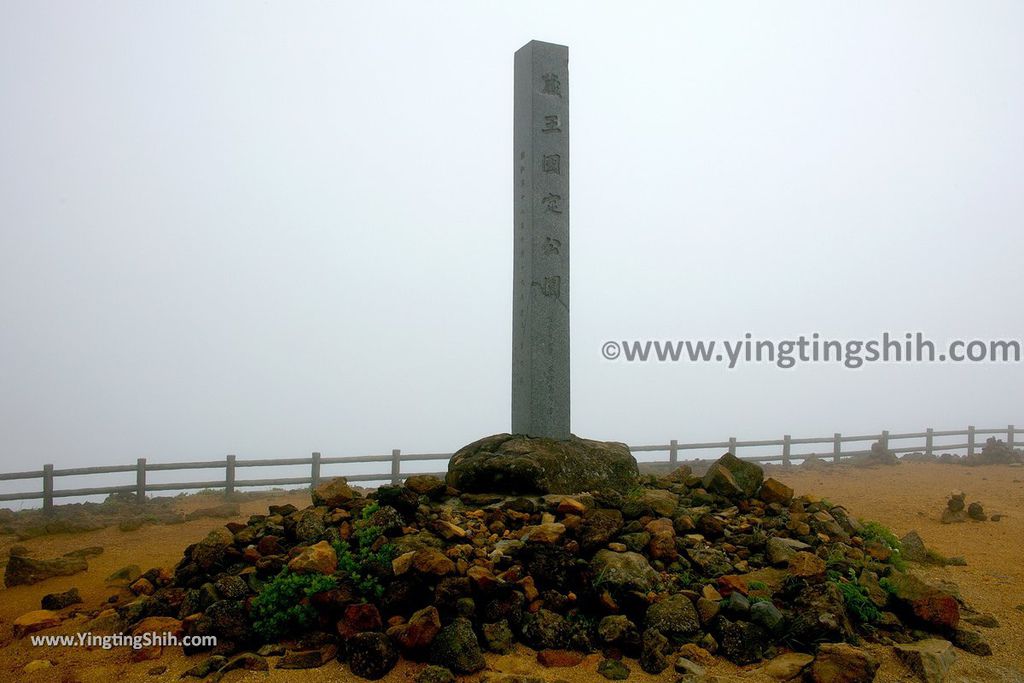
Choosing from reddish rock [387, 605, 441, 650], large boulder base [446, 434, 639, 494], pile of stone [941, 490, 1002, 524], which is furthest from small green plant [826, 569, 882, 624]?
pile of stone [941, 490, 1002, 524]

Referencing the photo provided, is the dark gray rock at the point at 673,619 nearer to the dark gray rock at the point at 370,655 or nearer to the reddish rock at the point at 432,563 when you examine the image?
the reddish rock at the point at 432,563

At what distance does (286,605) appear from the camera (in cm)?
504

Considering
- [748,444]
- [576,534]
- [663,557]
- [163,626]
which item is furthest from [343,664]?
[748,444]

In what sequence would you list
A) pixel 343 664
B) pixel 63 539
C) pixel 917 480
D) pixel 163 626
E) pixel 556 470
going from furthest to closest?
pixel 917 480 → pixel 63 539 → pixel 556 470 → pixel 163 626 → pixel 343 664

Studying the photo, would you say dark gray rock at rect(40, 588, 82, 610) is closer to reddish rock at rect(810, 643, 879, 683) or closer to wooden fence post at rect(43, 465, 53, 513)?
wooden fence post at rect(43, 465, 53, 513)

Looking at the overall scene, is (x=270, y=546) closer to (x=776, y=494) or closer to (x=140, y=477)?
(x=776, y=494)

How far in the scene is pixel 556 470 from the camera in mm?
6957

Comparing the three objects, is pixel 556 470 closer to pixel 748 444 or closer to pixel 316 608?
pixel 316 608

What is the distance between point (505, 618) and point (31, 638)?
161 inches

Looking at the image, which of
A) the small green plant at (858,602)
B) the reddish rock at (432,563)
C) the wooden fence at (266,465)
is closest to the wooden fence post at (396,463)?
the wooden fence at (266,465)

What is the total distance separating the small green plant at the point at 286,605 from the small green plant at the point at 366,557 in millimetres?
204

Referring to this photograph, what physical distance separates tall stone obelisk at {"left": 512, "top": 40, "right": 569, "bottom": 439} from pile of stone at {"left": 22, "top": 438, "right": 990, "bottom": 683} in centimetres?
122

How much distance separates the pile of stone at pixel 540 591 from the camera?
4652 mm

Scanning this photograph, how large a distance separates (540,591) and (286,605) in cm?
200
